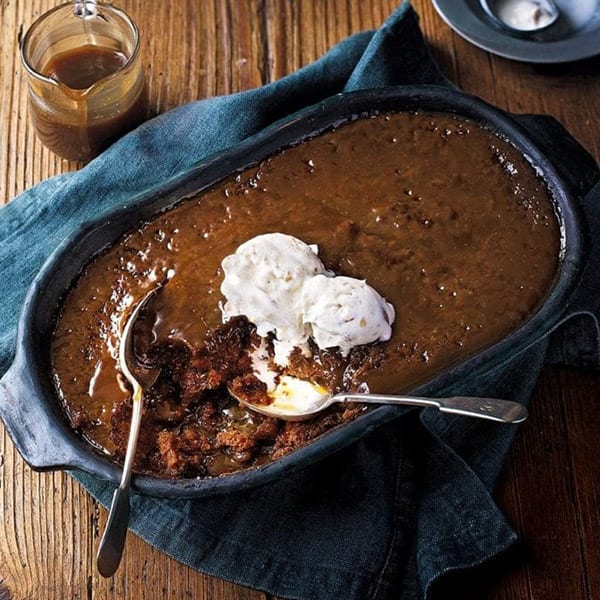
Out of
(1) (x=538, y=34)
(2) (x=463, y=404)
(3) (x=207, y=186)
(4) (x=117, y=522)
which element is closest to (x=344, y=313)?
(2) (x=463, y=404)

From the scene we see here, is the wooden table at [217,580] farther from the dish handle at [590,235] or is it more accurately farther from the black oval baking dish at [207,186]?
the black oval baking dish at [207,186]

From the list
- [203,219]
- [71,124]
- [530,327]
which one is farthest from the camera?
[71,124]

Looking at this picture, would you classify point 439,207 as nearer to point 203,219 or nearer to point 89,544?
point 203,219

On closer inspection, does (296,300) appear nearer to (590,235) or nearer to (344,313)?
(344,313)

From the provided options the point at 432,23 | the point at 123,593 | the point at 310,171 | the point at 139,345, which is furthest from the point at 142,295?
the point at 432,23

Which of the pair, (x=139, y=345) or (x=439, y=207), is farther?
(x=439, y=207)

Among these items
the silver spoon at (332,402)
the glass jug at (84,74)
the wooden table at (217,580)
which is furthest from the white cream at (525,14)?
the silver spoon at (332,402)
